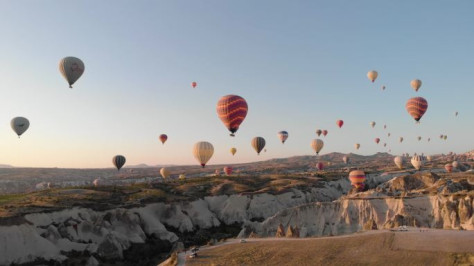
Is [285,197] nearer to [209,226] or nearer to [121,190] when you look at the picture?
[209,226]

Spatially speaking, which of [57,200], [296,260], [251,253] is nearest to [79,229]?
[57,200]

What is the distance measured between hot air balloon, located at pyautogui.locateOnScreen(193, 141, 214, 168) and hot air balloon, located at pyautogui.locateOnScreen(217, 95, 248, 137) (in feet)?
64.8

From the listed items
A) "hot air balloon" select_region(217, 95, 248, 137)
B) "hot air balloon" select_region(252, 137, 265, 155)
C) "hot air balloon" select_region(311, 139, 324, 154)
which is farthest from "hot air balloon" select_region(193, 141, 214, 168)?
"hot air balloon" select_region(311, 139, 324, 154)

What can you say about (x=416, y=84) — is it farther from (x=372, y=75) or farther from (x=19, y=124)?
(x=19, y=124)

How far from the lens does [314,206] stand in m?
63.2

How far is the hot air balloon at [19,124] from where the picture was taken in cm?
8212

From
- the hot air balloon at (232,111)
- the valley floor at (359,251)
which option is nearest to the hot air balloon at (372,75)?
the hot air balloon at (232,111)

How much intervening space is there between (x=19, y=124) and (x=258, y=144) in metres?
55.4

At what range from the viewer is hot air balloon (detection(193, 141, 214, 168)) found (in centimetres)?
7994

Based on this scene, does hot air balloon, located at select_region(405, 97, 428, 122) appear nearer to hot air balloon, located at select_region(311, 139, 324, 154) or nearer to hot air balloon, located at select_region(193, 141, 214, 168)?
hot air balloon, located at select_region(311, 139, 324, 154)

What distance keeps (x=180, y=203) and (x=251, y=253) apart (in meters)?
42.0

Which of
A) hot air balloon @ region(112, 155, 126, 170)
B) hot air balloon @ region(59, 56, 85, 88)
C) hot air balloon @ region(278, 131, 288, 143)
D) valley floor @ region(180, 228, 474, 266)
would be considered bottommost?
valley floor @ region(180, 228, 474, 266)

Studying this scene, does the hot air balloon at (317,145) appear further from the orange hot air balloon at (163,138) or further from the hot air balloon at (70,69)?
the hot air balloon at (70,69)

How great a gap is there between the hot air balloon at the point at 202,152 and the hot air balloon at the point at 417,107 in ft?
140
